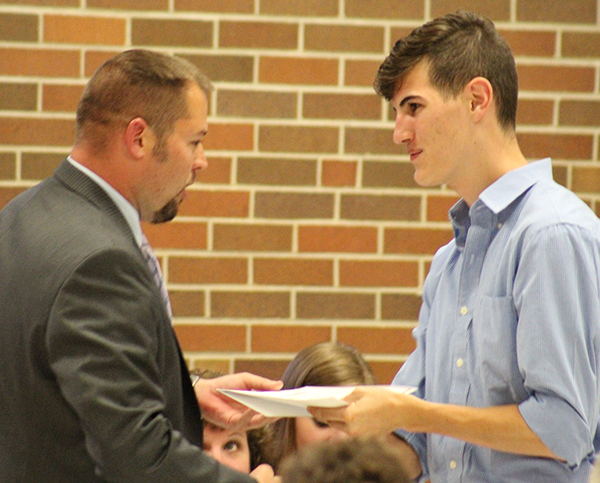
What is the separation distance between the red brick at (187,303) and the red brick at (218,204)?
0.29 metres

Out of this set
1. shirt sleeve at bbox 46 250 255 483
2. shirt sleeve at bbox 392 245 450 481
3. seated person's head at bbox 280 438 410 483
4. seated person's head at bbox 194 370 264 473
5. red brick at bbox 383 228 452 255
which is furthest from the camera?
red brick at bbox 383 228 452 255

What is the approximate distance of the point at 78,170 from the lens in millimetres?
1597

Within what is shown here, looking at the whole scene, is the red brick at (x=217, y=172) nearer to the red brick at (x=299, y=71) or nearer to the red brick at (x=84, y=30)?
the red brick at (x=299, y=71)

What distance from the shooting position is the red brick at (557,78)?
2855 millimetres

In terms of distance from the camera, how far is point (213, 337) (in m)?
2.84

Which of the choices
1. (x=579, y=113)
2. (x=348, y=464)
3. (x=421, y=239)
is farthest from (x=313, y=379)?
(x=348, y=464)

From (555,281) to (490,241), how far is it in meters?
0.24

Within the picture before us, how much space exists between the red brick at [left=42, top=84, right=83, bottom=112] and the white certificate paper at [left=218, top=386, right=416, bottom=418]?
1588 millimetres

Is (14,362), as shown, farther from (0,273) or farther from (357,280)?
(357,280)

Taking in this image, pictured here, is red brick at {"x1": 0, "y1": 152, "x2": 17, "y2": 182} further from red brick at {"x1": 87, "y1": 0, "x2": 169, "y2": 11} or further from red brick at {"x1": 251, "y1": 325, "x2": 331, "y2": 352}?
red brick at {"x1": 251, "y1": 325, "x2": 331, "y2": 352}

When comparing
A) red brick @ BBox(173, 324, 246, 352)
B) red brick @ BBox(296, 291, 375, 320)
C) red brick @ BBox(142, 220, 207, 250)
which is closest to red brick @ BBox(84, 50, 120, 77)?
red brick @ BBox(142, 220, 207, 250)

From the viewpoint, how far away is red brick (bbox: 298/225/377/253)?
9.32 ft

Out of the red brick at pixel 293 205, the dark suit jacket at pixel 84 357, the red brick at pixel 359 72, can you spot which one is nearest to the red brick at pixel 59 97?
the red brick at pixel 293 205

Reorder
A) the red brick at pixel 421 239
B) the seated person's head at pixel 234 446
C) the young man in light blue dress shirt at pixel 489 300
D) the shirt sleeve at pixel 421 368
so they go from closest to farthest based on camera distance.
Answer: the young man in light blue dress shirt at pixel 489 300, the shirt sleeve at pixel 421 368, the seated person's head at pixel 234 446, the red brick at pixel 421 239
